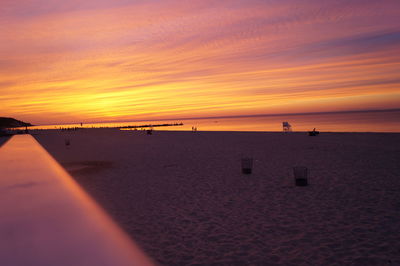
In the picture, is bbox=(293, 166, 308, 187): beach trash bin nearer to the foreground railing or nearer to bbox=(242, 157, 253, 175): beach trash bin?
bbox=(242, 157, 253, 175): beach trash bin

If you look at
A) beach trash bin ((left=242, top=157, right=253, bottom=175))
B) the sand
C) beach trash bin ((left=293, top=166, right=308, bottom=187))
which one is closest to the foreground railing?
the sand

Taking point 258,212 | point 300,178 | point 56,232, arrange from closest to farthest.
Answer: point 56,232
point 258,212
point 300,178

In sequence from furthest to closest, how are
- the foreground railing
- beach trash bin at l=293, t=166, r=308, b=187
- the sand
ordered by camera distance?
beach trash bin at l=293, t=166, r=308, b=187 → the sand → the foreground railing

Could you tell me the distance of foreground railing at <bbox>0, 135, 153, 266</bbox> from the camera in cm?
261

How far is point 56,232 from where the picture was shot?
10.2 ft

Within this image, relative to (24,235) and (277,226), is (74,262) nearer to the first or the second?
(24,235)

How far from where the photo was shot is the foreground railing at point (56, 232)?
261cm

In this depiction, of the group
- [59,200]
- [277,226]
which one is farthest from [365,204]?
[59,200]

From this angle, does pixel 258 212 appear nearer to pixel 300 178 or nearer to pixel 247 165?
pixel 300 178

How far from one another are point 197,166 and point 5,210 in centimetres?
1140

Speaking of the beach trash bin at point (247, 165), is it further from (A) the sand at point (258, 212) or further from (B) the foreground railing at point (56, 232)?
(B) the foreground railing at point (56, 232)

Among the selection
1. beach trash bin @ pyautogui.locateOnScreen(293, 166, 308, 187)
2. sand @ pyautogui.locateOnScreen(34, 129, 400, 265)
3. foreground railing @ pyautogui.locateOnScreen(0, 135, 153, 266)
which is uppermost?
foreground railing @ pyautogui.locateOnScreen(0, 135, 153, 266)

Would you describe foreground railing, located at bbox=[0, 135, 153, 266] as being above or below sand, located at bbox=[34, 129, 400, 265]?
above

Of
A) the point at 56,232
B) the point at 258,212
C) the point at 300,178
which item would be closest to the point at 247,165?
the point at 300,178
